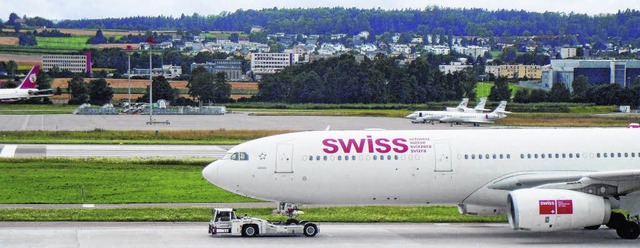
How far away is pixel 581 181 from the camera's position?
34.1 meters

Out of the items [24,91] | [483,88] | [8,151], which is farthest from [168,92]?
[8,151]

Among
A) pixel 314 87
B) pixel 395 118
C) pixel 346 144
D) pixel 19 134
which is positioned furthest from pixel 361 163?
pixel 314 87

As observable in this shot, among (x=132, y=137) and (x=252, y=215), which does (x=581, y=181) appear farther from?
(x=132, y=137)

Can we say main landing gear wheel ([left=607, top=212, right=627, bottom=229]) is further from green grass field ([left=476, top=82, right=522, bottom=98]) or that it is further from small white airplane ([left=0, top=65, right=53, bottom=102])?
small white airplane ([left=0, top=65, right=53, bottom=102])

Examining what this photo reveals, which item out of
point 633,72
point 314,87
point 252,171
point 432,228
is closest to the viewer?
point 252,171

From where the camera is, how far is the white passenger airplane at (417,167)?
3497cm

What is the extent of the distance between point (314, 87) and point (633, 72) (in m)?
42.7

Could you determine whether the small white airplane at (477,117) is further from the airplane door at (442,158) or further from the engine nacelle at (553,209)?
the engine nacelle at (553,209)

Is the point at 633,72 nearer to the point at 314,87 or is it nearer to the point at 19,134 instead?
the point at 314,87

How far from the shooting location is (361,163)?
35000 millimetres

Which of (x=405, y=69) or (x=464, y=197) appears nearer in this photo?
(x=464, y=197)

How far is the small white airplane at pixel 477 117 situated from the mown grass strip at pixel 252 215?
64.0 meters

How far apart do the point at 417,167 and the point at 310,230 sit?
373cm

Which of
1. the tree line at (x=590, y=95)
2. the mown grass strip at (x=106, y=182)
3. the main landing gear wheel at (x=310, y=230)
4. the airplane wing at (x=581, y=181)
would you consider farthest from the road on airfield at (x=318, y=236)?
the tree line at (x=590, y=95)
